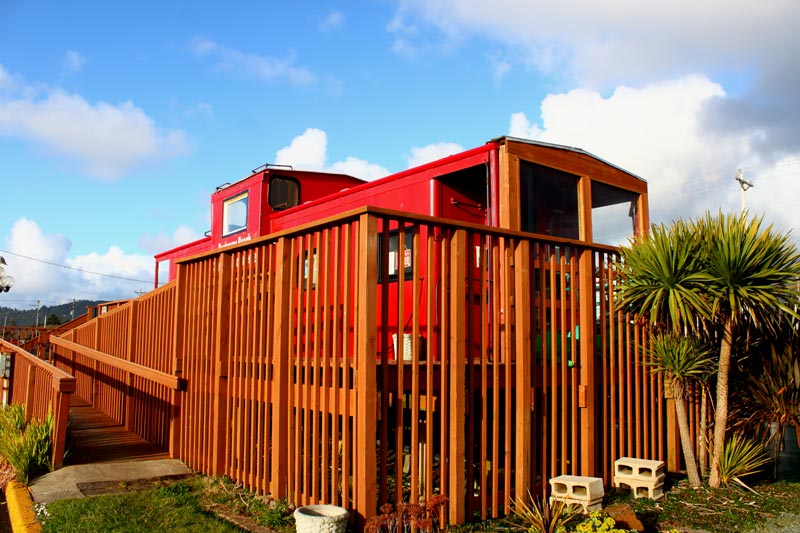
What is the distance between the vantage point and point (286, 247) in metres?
5.59

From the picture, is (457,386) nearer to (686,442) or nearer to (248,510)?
(248,510)

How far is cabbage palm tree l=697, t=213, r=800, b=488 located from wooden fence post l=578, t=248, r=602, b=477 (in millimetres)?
996

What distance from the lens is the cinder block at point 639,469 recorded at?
579 cm

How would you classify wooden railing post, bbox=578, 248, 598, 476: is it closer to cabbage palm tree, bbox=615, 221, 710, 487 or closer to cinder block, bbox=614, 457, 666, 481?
cinder block, bbox=614, 457, 666, 481

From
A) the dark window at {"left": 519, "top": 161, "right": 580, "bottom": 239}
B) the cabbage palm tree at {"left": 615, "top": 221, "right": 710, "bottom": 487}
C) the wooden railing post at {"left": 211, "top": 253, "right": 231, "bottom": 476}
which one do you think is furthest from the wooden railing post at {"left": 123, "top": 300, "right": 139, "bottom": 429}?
the cabbage palm tree at {"left": 615, "top": 221, "right": 710, "bottom": 487}

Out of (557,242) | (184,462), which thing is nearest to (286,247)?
(557,242)

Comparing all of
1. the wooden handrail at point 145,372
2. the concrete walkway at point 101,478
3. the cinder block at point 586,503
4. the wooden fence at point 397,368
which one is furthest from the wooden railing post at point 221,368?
the cinder block at point 586,503

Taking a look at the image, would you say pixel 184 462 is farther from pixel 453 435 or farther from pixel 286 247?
pixel 453 435

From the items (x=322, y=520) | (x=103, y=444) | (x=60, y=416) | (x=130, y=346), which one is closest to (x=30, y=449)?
(x=60, y=416)

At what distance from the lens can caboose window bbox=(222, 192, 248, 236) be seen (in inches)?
412

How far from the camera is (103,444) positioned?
770cm

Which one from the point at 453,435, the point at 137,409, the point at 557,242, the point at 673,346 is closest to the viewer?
the point at 453,435

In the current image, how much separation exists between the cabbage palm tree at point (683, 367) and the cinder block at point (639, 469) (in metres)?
0.49

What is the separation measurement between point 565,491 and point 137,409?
5.73m
